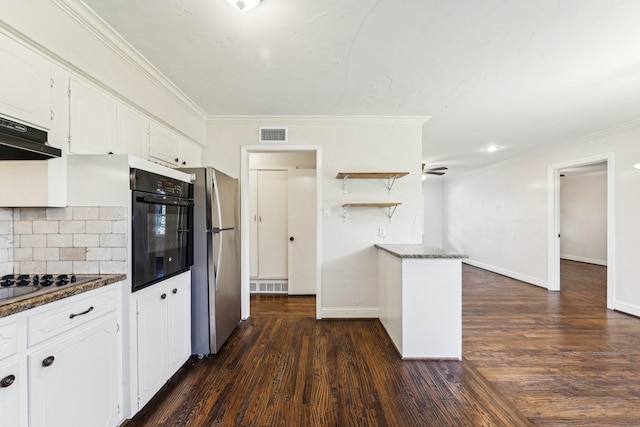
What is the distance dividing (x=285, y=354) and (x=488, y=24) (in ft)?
9.57

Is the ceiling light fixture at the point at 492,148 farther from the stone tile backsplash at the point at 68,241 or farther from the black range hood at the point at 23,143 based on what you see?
the black range hood at the point at 23,143

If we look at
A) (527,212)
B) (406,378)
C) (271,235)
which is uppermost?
(527,212)

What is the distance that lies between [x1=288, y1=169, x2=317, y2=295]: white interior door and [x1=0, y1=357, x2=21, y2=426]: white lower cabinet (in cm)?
325

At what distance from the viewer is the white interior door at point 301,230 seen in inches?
165

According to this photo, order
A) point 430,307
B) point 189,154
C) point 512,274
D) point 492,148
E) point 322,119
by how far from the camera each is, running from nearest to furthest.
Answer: point 430,307
point 189,154
point 322,119
point 492,148
point 512,274

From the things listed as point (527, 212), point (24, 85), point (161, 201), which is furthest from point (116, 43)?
point (527, 212)

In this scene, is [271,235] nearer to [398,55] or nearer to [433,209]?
[398,55]

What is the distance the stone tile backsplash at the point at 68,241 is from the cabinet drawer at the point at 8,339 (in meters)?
0.53

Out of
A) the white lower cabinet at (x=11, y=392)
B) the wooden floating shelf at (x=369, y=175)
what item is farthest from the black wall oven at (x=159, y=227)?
the wooden floating shelf at (x=369, y=175)

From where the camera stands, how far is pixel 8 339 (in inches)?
39.7

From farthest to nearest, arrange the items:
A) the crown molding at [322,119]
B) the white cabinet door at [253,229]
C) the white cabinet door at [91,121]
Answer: the white cabinet door at [253,229], the crown molding at [322,119], the white cabinet door at [91,121]

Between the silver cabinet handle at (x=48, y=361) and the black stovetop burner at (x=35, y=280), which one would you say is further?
the black stovetop burner at (x=35, y=280)

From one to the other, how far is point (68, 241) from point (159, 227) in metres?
0.46

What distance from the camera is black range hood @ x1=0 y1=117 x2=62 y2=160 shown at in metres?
1.18
